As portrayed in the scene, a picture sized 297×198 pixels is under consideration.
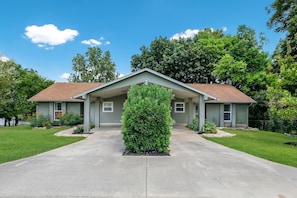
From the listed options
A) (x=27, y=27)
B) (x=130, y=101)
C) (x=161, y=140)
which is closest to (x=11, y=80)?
(x=27, y=27)

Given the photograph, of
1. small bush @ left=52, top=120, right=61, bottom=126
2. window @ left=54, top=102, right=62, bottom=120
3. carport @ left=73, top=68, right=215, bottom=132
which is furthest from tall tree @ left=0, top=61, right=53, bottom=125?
carport @ left=73, top=68, right=215, bottom=132

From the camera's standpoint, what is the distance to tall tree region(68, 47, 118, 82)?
34.5 metres

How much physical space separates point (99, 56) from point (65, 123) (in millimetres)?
19489

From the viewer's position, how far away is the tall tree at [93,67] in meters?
34.5

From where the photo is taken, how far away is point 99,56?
34938mm

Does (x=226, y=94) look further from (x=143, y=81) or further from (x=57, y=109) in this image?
(x=57, y=109)

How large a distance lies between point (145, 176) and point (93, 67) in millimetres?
31534

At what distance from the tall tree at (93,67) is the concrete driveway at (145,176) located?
2752 centimetres

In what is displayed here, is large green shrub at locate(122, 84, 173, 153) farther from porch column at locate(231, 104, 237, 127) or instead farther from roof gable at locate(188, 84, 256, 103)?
porch column at locate(231, 104, 237, 127)

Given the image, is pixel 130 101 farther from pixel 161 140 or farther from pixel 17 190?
pixel 17 190

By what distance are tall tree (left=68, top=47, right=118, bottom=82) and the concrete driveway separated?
1083 inches

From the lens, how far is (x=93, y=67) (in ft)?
114

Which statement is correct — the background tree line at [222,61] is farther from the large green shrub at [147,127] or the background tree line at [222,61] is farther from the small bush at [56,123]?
the large green shrub at [147,127]


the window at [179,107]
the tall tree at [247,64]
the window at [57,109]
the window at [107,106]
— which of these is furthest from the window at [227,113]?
the window at [57,109]
